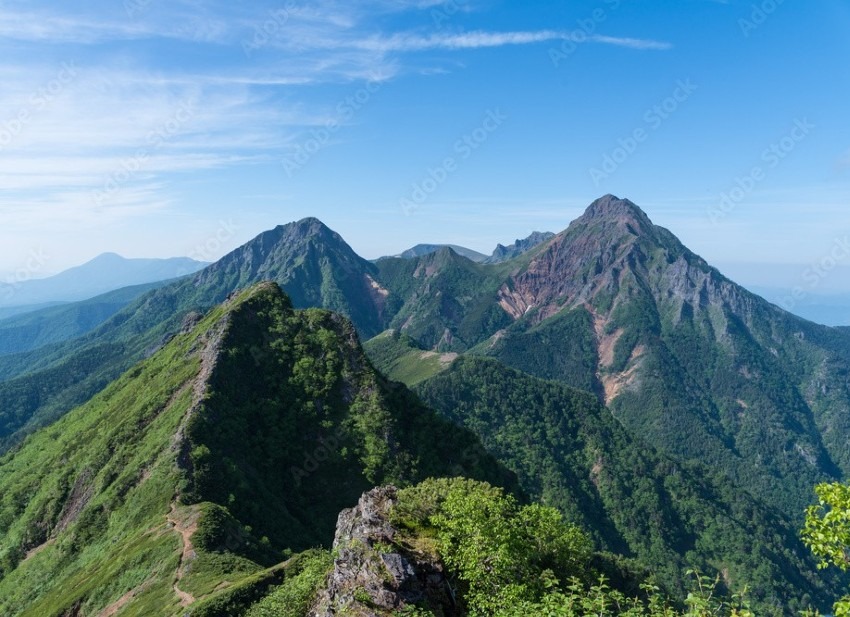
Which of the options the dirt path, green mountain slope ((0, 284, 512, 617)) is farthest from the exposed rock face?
the dirt path

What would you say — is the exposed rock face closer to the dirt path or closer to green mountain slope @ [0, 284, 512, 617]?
green mountain slope @ [0, 284, 512, 617]

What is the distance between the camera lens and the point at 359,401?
470 ft

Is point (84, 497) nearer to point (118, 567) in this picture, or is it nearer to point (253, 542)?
point (118, 567)

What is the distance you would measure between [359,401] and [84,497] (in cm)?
6512

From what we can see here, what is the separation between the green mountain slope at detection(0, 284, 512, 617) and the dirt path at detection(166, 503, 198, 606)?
321 mm

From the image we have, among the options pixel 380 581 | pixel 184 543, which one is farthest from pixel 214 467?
pixel 380 581

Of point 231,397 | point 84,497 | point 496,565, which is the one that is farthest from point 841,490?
point 84,497

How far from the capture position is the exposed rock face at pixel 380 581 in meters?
43.3

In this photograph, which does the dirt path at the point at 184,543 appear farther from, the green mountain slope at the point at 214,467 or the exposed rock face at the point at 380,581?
the exposed rock face at the point at 380,581

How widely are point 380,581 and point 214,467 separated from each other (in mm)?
77787

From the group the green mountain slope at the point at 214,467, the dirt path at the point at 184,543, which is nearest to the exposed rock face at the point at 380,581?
the green mountain slope at the point at 214,467

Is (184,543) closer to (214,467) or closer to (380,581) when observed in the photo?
(214,467)

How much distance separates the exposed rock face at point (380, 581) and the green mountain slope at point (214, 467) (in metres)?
20.5

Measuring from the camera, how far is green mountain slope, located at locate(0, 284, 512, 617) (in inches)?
3327
